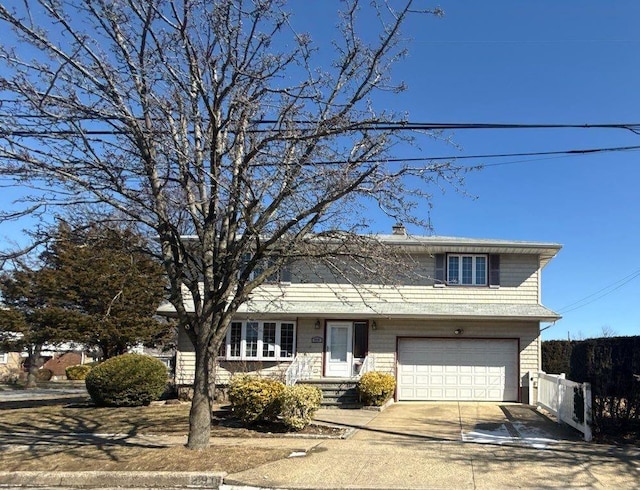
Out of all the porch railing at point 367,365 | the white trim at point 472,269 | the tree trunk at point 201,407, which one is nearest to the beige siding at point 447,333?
the porch railing at point 367,365

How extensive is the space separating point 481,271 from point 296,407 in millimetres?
10894

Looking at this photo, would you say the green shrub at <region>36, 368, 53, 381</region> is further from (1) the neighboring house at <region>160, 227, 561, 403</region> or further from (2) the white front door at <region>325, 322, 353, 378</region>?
(2) the white front door at <region>325, 322, 353, 378</region>

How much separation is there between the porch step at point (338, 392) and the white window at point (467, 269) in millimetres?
5514

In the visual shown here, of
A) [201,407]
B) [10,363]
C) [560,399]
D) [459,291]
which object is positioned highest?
[459,291]

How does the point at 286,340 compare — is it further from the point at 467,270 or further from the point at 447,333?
the point at 467,270

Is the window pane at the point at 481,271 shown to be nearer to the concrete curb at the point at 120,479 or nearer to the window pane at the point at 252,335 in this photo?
the window pane at the point at 252,335

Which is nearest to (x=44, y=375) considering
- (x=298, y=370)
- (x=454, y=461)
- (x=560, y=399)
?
(x=298, y=370)

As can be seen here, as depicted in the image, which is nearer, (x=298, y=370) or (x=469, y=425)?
(x=469, y=425)

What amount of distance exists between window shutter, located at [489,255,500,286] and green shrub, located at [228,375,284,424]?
411 inches

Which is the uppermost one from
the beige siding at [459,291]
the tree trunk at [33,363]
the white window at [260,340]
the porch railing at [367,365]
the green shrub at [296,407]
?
the beige siding at [459,291]

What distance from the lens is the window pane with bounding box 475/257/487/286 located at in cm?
2065

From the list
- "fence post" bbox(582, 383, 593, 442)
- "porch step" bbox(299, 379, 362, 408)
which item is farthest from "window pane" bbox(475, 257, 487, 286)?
"fence post" bbox(582, 383, 593, 442)

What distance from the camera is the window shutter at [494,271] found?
67.5 ft

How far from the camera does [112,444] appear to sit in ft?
35.3
